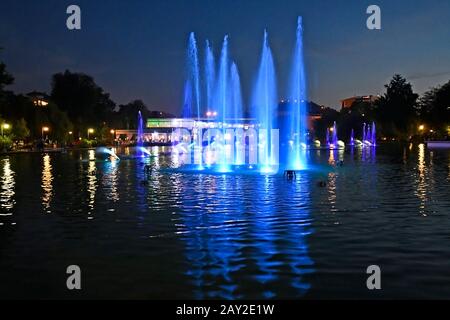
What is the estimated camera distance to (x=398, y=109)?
433 feet

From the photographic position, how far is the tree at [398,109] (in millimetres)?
128875

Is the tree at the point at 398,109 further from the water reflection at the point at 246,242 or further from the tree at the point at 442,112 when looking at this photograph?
the water reflection at the point at 246,242

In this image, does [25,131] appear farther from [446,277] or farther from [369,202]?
[446,277]

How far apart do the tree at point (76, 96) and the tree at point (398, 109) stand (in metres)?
67.7

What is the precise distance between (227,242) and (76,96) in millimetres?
105708

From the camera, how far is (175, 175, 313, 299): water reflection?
811 cm

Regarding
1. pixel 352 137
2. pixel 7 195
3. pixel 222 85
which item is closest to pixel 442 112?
pixel 352 137

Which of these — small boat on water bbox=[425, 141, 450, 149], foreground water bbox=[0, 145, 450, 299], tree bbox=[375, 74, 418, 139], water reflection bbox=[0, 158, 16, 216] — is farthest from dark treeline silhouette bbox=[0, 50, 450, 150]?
foreground water bbox=[0, 145, 450, 299]

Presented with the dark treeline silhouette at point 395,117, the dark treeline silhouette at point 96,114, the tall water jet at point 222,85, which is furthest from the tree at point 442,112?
the tall water jet at point 222,85

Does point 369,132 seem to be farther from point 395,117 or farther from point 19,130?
point 19,130

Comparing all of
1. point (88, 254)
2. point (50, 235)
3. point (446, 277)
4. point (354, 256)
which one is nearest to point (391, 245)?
point (354, 256)

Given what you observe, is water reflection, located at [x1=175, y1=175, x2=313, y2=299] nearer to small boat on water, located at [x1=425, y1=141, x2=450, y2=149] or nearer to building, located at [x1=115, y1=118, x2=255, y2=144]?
small boat on water, located at [x1=425, y1=141, x2=450, y2=149]

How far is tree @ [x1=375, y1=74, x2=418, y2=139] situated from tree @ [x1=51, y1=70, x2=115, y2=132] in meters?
67.7

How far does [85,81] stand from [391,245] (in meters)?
110
